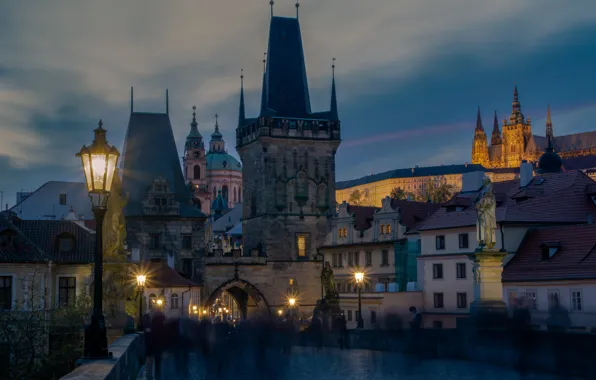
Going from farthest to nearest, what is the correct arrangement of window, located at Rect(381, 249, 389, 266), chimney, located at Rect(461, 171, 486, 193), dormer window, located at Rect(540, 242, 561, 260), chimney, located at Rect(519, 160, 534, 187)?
1. window, located at Rect(381, 249, 389, 266)
2. chimney, located at Rect(461, 171, 486, 193)
3. chimney, located at Rect(519, 160, 534, 187)
4. dormer window, located at Rect(540, 242, 561, 260)

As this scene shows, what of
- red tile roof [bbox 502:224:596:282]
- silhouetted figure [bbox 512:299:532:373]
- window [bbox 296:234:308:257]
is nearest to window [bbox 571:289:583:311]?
red tile roof [bbox 502:224:596:282]

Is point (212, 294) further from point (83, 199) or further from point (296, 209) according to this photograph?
point (83, 199)

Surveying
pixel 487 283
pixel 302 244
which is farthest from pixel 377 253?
pixel 487 283

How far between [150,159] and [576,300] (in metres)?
49.2

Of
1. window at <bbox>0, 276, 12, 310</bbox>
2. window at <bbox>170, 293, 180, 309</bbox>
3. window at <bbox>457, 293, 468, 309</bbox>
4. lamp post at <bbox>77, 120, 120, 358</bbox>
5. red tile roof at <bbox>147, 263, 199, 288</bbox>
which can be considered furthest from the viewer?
window at <bbox>170, 293, 180, 309</bbox>

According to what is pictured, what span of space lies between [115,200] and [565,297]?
20.1 metres

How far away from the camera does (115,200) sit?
A: 108 ft

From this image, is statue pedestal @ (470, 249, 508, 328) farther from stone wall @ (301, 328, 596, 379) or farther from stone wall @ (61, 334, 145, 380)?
stone wall @ (61, 334, 145, 380)

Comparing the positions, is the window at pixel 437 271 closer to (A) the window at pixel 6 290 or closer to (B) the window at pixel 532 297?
A: (B) the window at pixel 532 297

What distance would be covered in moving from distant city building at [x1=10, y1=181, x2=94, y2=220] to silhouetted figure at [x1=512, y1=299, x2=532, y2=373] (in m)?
64.8

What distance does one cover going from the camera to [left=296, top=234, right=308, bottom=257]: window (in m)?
83.9

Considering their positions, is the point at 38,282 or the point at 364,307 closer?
the point at 38,282

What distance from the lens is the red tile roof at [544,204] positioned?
49.4 metres

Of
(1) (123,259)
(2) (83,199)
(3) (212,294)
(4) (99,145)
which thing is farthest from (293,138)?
(4) (99,145)
